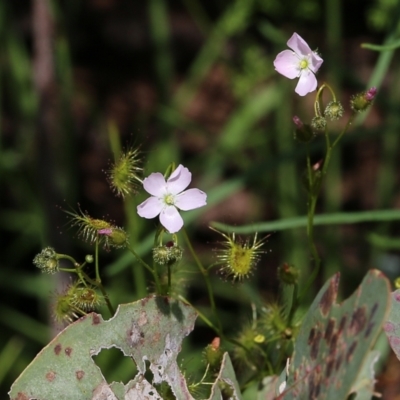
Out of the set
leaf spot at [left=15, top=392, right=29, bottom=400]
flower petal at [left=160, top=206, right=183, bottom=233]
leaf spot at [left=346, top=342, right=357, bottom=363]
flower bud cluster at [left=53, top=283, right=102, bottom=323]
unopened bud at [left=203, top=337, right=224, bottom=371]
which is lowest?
leaf spot at [left=15, top=392, right=29, bottom=400]

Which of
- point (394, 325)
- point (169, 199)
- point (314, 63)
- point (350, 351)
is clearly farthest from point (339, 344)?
point (314, 63)

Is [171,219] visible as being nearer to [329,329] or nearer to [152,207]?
[152,207]

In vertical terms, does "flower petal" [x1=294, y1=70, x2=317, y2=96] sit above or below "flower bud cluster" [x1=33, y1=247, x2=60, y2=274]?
above

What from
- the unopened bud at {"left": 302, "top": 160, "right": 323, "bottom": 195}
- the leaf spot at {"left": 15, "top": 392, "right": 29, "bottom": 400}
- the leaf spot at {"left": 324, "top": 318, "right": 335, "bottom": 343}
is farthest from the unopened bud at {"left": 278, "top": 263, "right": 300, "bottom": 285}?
the leaf spot at {"left": 15, "top": 392, "right": 29, "bottom": 400}

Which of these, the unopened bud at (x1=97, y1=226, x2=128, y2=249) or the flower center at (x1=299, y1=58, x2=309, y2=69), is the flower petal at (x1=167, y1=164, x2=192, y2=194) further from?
the flower center at (x1=299, y1=58, x2=309, y2=69)

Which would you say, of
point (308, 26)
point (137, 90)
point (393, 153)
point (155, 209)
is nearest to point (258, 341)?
point (155, 209)

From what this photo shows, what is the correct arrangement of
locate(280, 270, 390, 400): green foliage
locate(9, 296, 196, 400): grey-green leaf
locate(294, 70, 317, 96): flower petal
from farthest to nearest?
locate(294, 70, 317, 96): flower petal
locate(9, 296, 196, 400): grey-green leaf
locate(280, 270, 390, 400): green foliage

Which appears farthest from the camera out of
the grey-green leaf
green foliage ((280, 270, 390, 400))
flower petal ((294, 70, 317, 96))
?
flower petal ((294, 70, 317, 96))
